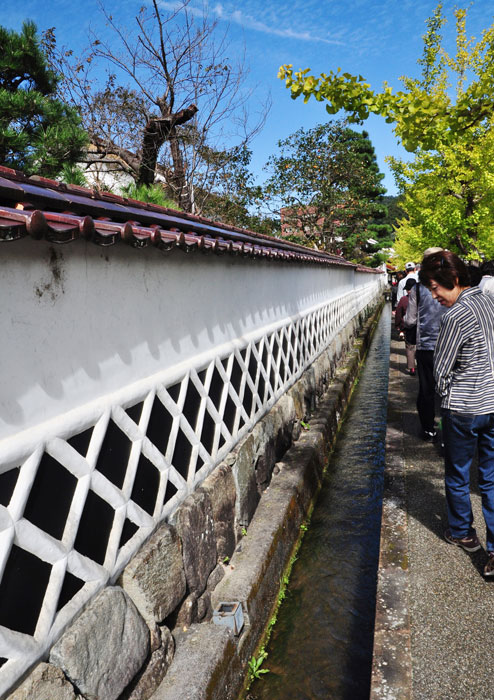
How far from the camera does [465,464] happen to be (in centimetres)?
345

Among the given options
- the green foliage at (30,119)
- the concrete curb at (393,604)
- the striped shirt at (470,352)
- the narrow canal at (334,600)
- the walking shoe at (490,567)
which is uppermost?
the green foliage at (30,119)

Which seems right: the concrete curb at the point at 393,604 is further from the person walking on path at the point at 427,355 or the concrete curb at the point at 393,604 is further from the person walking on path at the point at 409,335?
the person walking on path at the point at 409,335

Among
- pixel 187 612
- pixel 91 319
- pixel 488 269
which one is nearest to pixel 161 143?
pixel 488 269

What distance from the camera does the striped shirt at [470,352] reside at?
3242 millimetres

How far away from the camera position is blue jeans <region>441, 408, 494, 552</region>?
3297 mm

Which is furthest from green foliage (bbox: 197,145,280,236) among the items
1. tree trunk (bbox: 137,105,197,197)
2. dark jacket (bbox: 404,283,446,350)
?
dark jacket (bbox: 404,283,446,350)

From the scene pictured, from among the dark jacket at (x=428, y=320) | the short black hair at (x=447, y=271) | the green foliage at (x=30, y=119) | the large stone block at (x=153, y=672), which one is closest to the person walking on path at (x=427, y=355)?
the dark jacket at (x=428, y=320)

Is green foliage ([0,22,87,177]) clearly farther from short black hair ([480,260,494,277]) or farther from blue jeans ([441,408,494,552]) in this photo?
blue jeans ([441,408,494,552])

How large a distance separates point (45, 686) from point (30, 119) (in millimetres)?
9929

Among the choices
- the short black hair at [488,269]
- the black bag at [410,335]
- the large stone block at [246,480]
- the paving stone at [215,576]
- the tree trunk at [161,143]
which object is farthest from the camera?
the tree trunk at [161,143]

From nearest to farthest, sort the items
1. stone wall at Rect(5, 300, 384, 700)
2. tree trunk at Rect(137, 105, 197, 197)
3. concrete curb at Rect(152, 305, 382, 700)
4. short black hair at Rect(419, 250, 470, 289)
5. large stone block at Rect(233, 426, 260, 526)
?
stone wall at Rect(5, 300, 384, 700), concrete curb at Rect(152, 305, 382, 700), short black hair at Rect(419, 250, 470, 289), large stone block at Rect(233, 426, 260, 526), tree trunk at Rect(137, 105, 197, 197)

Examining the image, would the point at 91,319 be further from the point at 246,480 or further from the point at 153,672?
the point at 246,480

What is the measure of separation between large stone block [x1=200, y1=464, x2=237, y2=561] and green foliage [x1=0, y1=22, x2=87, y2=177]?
7.53m

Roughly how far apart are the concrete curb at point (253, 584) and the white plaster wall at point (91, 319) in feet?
4.98
